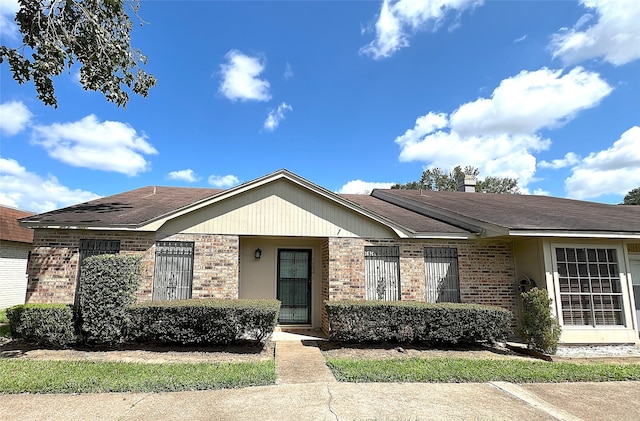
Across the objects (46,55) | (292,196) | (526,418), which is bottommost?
(526,418)

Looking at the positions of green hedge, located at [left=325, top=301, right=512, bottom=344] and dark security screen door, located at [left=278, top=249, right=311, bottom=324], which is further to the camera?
dark security screen door, located at [left=278, top=249, right=311, bottom=324]

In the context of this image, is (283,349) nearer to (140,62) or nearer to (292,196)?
(292,196)

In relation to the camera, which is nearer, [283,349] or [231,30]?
[283,349]

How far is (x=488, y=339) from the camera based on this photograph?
7.67m

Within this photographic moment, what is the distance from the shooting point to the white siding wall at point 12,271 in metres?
14.2

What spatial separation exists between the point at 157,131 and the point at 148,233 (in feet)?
27.6

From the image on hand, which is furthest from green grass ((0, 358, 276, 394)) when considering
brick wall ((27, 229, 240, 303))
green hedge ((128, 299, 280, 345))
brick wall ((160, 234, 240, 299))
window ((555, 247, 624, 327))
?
window ((555, 247, 624, 327))

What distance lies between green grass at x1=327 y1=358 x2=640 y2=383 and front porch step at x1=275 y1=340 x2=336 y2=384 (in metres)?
0.23

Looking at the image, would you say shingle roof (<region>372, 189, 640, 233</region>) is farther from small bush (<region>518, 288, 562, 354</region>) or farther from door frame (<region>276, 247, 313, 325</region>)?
door frame (<region>276, 247, 313, 325</region>)

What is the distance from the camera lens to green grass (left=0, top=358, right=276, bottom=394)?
480 cm

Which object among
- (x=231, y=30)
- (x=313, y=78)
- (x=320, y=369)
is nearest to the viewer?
(x=320, y=369)

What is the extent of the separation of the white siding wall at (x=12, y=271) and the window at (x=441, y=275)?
16776 millimetres

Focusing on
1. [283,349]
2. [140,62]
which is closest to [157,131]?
[140,62]

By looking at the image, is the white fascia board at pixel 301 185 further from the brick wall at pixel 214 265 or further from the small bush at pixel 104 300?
the small bush at pixel 104 300
